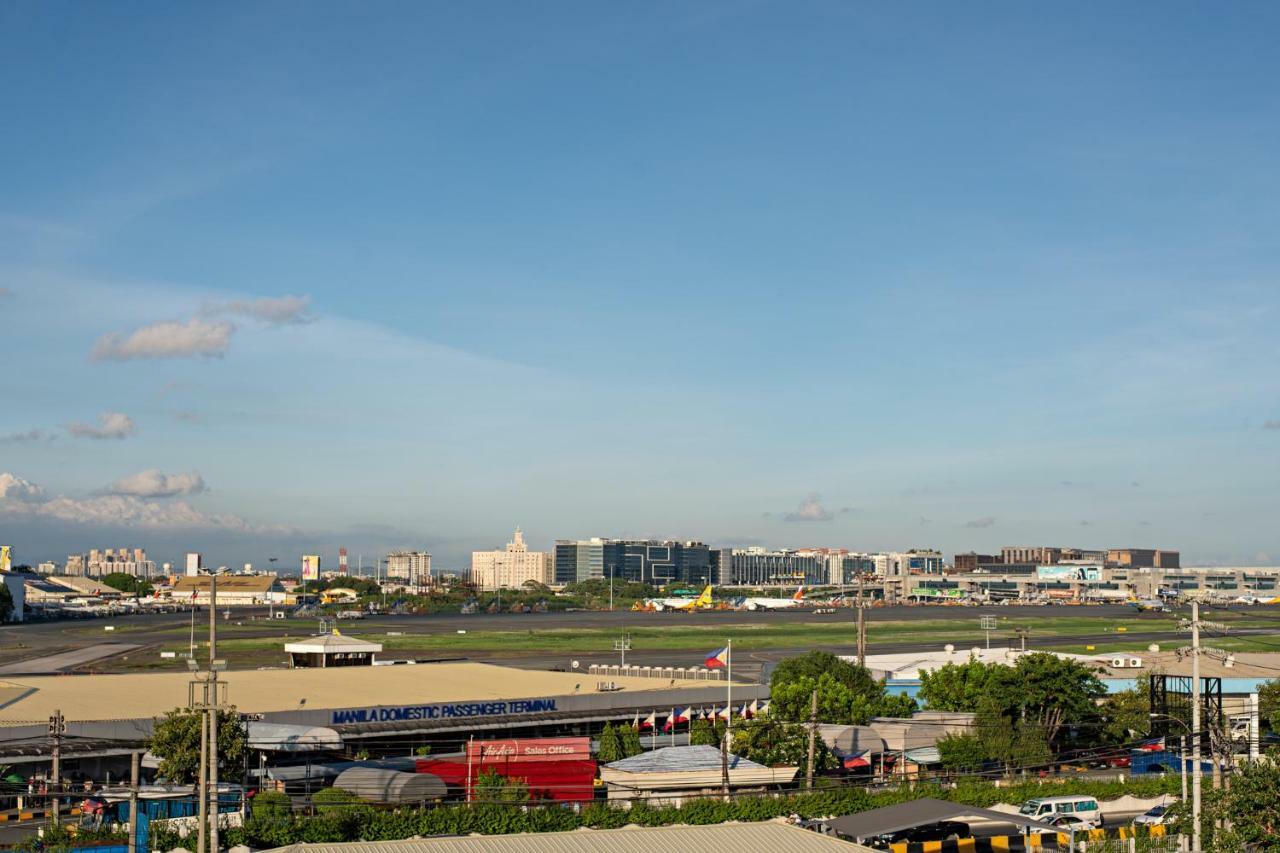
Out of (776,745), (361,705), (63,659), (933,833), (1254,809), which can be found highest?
(1254,809)

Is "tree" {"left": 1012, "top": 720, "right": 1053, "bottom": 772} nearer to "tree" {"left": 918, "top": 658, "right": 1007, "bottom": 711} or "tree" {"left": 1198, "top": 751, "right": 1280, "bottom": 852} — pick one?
"tree" {"left": 918, "top": 658, "right": 1007, "bottom": 711}

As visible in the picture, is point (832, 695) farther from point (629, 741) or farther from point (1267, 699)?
point (1267, 699)

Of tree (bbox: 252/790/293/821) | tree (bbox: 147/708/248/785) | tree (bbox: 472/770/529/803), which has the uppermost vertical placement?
tree (bbox: 147/708/248/785)

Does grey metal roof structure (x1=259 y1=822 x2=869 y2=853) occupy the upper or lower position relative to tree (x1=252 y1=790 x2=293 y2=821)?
upper

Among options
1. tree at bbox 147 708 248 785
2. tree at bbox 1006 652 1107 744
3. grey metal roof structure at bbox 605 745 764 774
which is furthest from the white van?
tree at bbox 147 708 248 785

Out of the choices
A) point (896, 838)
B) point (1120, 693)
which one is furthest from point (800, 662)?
point (896, 838)

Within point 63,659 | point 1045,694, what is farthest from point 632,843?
point 63,659
